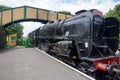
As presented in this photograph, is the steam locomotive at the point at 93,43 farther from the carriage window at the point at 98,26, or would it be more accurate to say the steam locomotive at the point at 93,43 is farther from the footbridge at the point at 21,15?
the footbridge at the point at 21,15

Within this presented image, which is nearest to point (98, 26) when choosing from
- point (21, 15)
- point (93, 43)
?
point (93, 43)

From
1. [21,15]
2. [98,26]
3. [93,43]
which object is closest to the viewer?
[93,43]

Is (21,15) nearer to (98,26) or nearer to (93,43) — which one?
(98,26)

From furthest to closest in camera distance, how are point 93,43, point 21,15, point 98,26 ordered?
1. point 21,15
2. point 98,26
3. point 93,43

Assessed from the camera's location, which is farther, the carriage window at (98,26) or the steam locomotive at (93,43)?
the carriage window at (98,26)

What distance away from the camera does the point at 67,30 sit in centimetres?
1448

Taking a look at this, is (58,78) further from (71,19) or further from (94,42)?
(71,19)

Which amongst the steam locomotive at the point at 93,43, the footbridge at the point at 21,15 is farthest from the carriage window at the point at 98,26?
the footbridge at the point at 21,15

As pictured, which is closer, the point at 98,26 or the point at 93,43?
the point at 93,43

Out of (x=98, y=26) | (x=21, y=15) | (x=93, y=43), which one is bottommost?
(x=93, y=43)

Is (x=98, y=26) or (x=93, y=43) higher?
(x=98, y=26)

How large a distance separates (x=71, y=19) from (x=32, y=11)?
26307 mm

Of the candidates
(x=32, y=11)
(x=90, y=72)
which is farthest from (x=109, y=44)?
(x=32, y=11)

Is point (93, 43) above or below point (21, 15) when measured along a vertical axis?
below
